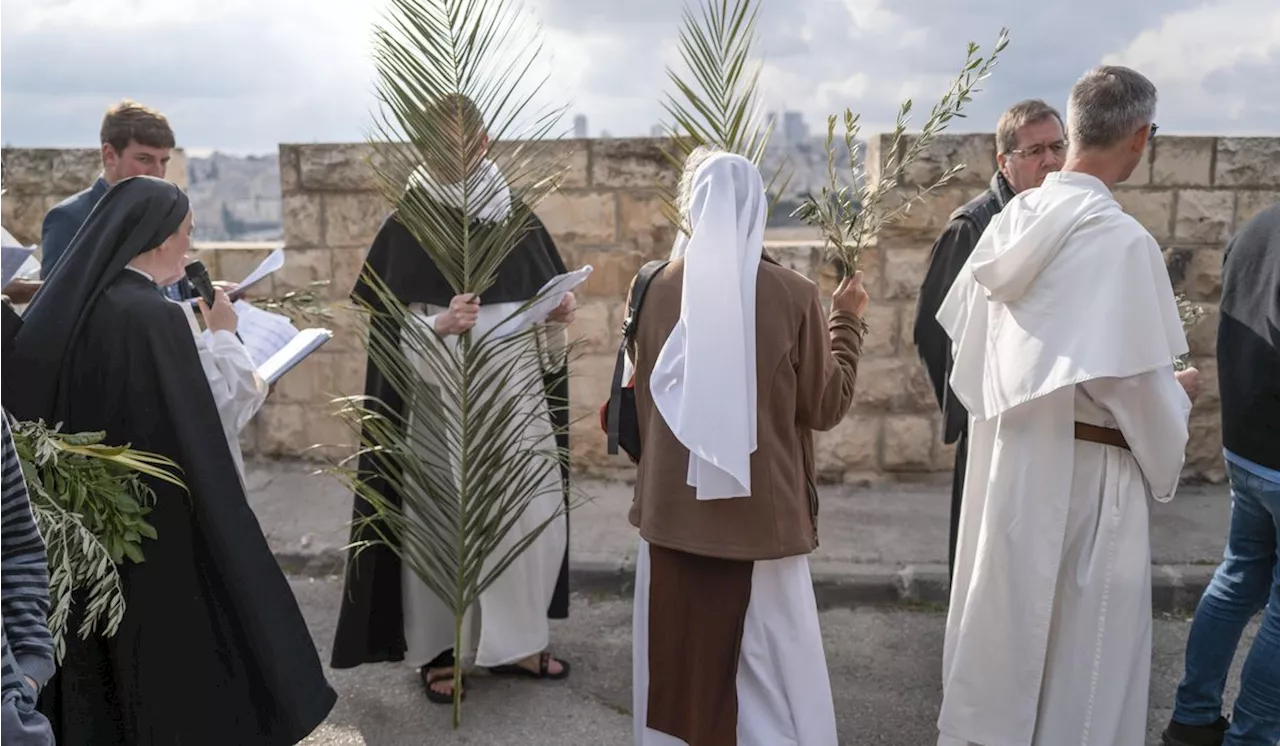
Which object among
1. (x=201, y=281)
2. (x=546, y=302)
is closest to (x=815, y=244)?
(x=546, y=302)

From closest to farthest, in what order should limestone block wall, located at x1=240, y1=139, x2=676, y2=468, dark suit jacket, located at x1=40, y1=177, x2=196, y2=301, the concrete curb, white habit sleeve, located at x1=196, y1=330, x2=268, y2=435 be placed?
white habit sleeve, located at x1=196, y1=330, x2=268, y2=435 < dark suit jacket, located at x1=40, y1=177, x2=196, y2=301 < the concrete curb < limestone block wall, located at x1=240, y1=139, x2=676, y2=468

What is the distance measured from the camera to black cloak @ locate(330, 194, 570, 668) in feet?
13.2

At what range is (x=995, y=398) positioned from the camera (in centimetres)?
315

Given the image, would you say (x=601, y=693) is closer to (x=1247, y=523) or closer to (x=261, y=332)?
(x=261, y=332)

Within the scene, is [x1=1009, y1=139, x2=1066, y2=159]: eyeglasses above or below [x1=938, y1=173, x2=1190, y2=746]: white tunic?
above

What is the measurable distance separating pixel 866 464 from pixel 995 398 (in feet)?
11.0

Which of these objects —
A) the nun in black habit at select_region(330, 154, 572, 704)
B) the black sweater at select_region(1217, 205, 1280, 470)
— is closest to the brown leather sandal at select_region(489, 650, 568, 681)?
the nun in black habit at select_region(330, 154, 572, 704)

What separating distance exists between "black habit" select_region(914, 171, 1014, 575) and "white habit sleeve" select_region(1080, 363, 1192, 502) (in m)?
1.06

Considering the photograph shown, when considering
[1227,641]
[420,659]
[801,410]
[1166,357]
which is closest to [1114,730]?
[1227,641]

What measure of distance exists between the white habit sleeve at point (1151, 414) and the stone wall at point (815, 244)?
10.9ft

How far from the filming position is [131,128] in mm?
4387

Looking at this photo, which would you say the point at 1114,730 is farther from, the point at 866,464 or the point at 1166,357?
the point at 866,464

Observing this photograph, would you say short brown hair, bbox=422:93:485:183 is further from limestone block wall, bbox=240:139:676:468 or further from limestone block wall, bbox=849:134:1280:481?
limestone block wall, bbox=849:134:1280:481

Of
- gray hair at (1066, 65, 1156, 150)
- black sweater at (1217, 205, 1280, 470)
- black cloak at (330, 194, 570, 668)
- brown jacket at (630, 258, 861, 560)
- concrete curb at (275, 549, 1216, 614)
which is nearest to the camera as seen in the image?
brown jacket at (630, 258, 861, 560)
